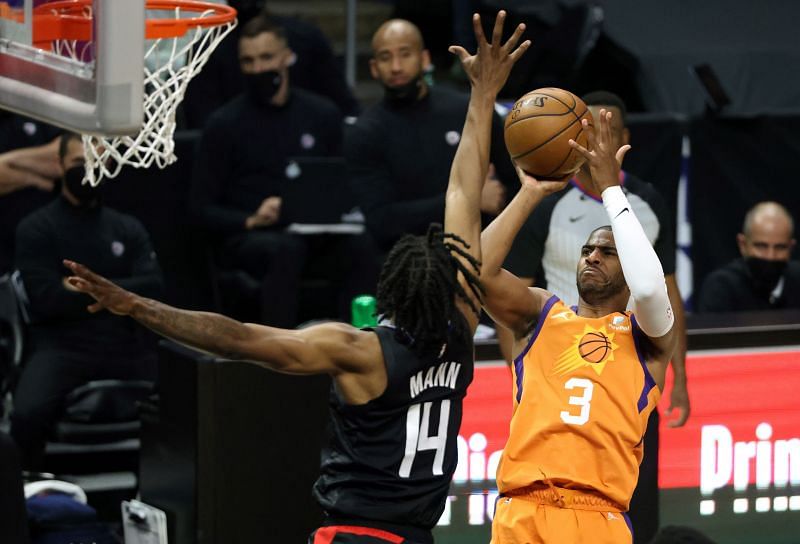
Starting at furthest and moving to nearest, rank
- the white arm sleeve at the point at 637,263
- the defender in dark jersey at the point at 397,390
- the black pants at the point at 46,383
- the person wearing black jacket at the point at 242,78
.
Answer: the person wearing black jacket at the point at 242,78, the black pants at the point at 46,383, the white arm sleeve at the point at 637,263, the defender in dark jersey at the point at 397,390

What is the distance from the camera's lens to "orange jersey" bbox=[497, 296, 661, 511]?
16.6ft

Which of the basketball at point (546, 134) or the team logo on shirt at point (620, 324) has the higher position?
the basketball at point (546, 134)

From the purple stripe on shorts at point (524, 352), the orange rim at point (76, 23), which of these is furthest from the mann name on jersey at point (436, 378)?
the orange rim at point (76, 23)

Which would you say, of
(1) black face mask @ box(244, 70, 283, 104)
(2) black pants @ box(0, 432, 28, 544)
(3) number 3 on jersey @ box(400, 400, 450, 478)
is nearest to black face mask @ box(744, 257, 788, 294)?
(1) black face mask @ box(244, 70, 283, 104)

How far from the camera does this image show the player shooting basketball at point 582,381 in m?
5.01

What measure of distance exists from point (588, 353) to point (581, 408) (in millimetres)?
187

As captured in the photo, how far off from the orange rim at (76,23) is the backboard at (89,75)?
0.02 meters

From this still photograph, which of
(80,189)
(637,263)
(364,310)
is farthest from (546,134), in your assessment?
(80,189)

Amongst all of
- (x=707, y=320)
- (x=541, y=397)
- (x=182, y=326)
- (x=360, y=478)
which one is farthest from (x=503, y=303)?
(x=707, y=320)

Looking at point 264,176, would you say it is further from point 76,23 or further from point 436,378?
point 436,378

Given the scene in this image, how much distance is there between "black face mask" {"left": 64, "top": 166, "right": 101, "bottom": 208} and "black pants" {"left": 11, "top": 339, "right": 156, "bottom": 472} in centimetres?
70

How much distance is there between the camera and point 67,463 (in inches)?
314

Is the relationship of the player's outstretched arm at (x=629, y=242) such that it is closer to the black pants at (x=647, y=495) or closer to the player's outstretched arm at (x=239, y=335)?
the player's outstretched arm at (x=239, y=335)

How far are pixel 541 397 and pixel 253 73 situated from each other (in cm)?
372
